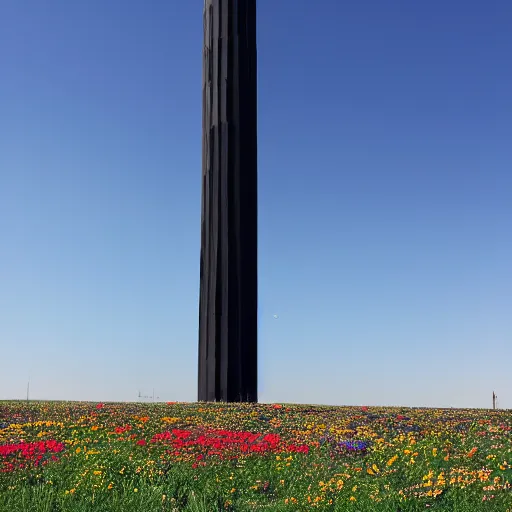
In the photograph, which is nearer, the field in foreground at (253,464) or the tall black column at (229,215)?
the field in foreground at (253,464)

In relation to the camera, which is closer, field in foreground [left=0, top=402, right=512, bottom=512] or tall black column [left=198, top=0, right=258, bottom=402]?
field in foreground [left=0, top=402, right=512, bottom=512]

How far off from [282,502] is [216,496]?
1.21m

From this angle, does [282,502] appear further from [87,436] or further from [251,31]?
[251,31]

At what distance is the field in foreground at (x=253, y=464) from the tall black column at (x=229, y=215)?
783 cm

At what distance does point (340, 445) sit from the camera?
49.6 feet

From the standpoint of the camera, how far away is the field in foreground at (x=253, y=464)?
11.5 metres

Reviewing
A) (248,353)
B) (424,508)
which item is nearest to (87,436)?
(424,508)

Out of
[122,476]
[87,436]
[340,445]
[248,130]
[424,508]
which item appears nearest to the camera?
[424,508]

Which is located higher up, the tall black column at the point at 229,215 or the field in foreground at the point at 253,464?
the tall black column at the point at 229,215

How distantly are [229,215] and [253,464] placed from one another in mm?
15672

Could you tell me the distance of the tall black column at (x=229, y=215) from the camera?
2731 centimetres

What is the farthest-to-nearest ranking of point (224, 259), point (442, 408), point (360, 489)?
point (224, 259) < point (442, 408) < point (360, 489)

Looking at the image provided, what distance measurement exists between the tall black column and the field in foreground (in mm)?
7830

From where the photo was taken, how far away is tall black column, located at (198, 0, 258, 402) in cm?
2731
